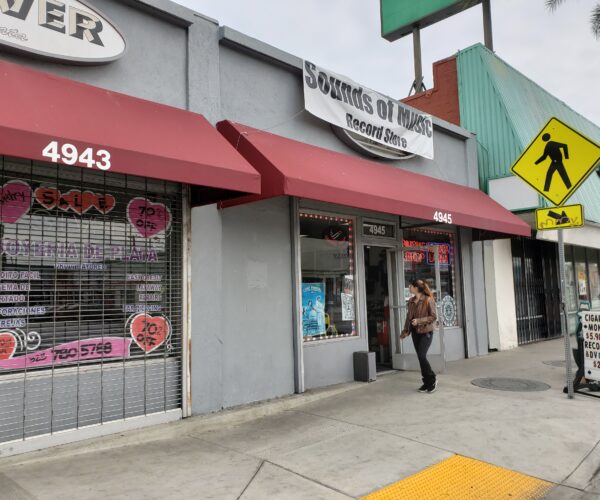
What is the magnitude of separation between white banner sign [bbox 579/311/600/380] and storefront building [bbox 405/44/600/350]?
3.72m

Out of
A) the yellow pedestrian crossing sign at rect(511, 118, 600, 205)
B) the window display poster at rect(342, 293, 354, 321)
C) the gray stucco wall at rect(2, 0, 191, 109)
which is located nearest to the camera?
the gray stucco wall at rect(2, 0, 191, 109)

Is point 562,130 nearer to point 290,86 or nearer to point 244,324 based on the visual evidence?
point 290,86

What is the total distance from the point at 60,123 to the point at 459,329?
28.6 ft

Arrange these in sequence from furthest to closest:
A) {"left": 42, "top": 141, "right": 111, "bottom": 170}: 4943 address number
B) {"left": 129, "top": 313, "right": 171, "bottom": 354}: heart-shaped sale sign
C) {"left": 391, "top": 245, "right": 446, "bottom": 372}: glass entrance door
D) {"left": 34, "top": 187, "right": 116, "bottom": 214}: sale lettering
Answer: {"left": 391, "top": 245, "right": 446, "bottom": 372}: glass entrance door, {"left": 129, "top": 313, "right": 171, "bottom": 354}: heart-shaped sale sign, {"left": 34, "top": 187, "right": 116, "bottom": 214}: sale lettering, {"left": 42, "top": 141, "right": 111, "bottom": 170}: 4943 address number

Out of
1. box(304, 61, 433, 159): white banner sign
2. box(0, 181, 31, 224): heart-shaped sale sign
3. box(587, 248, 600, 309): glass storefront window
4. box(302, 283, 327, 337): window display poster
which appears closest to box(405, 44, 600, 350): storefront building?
box(304, 61, 433, 159): white banner sign

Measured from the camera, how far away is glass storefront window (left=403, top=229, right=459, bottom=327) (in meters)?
9.69

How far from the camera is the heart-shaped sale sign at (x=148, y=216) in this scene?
557cm

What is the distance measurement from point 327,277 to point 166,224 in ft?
9.78

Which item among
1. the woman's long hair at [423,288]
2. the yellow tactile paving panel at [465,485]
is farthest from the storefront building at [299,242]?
the yellow tactile paving panel at [465,485]

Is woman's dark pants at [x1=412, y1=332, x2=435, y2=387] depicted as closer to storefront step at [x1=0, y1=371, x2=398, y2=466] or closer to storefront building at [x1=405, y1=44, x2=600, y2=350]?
storefront step at [x1=0, y1=371, x2=398, y2=466]

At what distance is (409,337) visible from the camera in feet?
30.9

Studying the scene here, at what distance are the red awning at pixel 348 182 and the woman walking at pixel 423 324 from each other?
1.23m

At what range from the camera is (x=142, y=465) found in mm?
4395

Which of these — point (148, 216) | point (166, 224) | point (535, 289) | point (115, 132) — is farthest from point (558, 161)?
point (535, 289)
